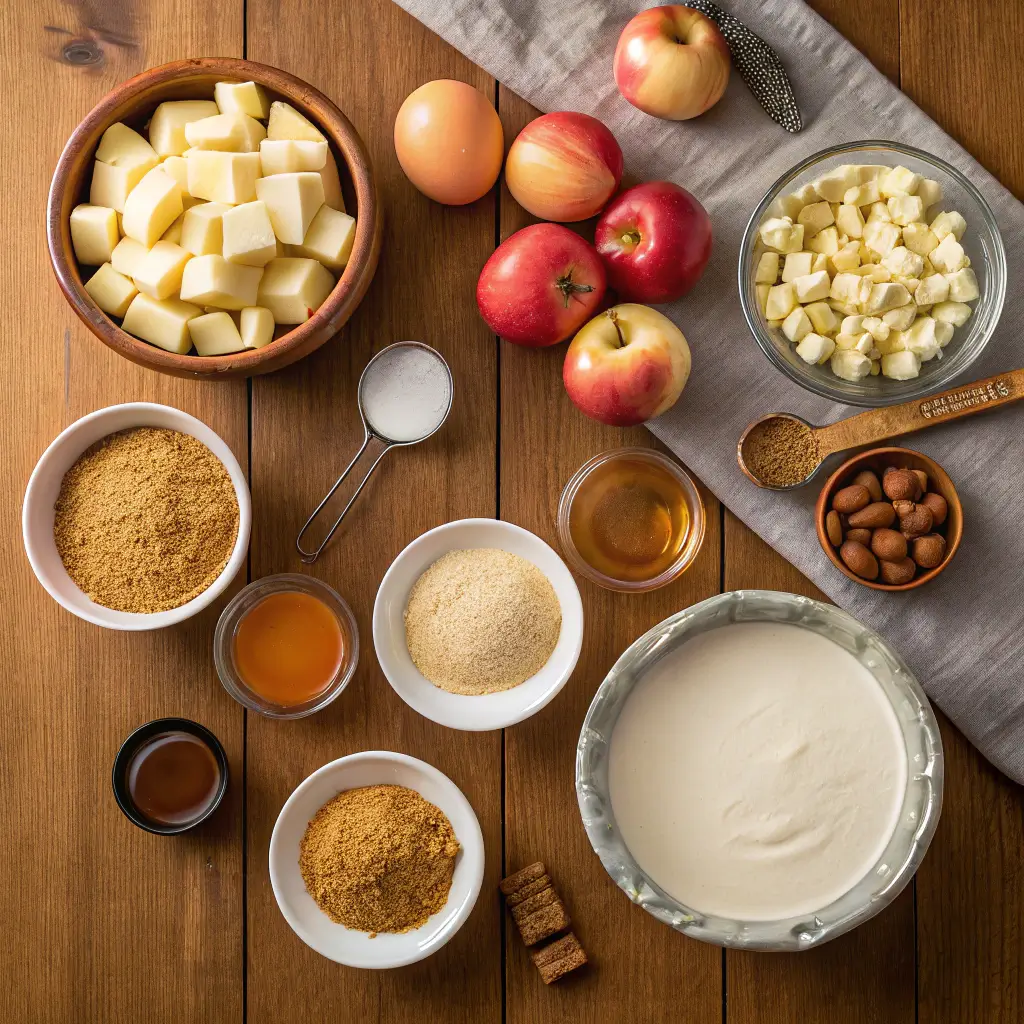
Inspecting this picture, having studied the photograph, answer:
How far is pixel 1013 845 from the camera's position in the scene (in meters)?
1.10

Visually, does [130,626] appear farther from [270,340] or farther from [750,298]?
[750,298]

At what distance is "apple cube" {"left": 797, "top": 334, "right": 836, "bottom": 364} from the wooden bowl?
0.51 m

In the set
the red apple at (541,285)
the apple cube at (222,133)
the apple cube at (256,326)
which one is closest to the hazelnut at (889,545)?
the red apple at (541,285)

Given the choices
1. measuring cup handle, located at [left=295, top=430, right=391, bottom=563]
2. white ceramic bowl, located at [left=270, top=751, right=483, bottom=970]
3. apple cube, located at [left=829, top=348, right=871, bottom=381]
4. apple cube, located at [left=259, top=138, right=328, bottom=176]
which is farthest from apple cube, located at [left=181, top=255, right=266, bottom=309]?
apple cube, located at [left=829, top=348, right=871, bottom=381]

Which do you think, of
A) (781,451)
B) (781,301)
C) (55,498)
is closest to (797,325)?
(781,301)

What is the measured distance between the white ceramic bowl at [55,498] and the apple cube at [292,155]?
30 cm

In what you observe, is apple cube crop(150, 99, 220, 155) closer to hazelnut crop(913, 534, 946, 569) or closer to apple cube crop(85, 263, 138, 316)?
apple cube crop(85, 263, 138, 316)

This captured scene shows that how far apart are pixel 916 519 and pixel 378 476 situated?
65 centimetres

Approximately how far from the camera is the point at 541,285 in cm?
99

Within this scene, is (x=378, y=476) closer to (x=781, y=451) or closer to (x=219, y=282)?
(x=219, y=282)

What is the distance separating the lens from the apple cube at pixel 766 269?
1.02m

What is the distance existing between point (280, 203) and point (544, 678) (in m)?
0.62

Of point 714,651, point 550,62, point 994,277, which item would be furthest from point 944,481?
point 550,62

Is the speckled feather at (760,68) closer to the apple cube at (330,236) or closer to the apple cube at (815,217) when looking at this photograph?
the apple cube at (815,217)
